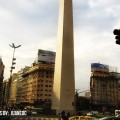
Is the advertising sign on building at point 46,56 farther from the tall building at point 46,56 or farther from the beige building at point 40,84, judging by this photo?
the beige building at point 40,84

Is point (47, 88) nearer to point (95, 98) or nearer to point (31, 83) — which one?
point (31, 83)

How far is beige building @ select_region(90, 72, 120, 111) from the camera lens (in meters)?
112

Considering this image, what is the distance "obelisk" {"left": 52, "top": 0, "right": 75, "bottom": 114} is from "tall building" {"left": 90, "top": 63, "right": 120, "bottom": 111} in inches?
2675

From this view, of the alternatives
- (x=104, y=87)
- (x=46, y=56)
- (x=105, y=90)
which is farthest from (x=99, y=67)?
(x=46, y=56)

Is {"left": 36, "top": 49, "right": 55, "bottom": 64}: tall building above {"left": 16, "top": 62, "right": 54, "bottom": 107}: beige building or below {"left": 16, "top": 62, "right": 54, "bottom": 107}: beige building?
above

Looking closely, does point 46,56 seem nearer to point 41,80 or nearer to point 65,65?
point 41,80

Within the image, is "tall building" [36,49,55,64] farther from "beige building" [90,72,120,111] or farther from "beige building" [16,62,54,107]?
"beige building" [90,72,120,111]

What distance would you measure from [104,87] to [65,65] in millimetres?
80126

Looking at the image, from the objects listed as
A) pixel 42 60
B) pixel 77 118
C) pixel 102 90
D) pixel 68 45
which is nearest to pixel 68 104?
pixel 68 45

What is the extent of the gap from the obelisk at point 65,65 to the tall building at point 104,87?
223ft

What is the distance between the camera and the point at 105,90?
384 ft

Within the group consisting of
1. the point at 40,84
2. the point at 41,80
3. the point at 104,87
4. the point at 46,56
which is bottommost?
the point at 40,84

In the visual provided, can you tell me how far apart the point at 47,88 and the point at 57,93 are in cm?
6407

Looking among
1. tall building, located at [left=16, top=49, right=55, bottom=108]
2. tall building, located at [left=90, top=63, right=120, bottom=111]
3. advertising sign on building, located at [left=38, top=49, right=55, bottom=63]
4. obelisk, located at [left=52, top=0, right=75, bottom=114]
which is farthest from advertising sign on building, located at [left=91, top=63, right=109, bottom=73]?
obelisk, located at [left=52, top=0, right=75, bottom=114]
